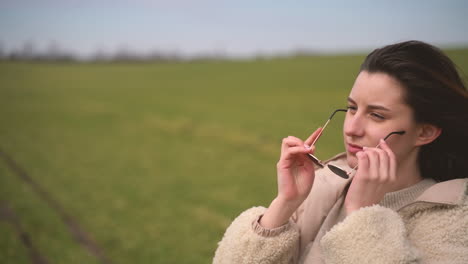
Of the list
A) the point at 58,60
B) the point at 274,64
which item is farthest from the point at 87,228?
the point at 58,60

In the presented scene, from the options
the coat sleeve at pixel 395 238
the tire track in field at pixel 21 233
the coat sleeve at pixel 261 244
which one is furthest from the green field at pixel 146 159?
the coat sleeve at pixel 395 238

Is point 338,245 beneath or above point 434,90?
beneath

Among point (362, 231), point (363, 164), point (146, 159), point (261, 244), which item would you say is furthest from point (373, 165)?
point (146, 159)

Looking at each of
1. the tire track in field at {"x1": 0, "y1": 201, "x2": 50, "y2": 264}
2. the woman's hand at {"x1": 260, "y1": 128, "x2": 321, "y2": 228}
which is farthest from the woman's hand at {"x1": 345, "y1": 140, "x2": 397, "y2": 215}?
the tire track in field at {"x1": 0, "y1": 201, "x2": 50, "y2": 264}

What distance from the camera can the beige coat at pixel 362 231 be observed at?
5.09 feet

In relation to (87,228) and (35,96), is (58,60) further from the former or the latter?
(87,228)

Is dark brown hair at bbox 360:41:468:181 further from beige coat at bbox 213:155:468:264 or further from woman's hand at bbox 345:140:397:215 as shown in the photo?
woman's hand at bbox 345:140:397:215

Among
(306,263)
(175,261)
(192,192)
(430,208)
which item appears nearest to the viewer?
(430,208)

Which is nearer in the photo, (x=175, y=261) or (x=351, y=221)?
(x=351, y=221)

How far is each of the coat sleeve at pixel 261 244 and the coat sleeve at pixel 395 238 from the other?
198 millimetres

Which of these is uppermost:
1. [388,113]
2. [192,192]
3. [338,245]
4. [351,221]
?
[388,113]

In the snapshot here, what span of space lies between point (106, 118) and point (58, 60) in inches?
2247

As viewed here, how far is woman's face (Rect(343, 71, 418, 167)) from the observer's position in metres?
1.75

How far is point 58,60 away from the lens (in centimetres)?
7369
